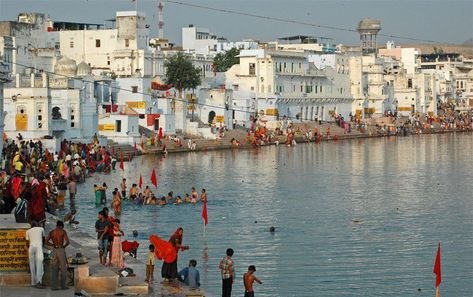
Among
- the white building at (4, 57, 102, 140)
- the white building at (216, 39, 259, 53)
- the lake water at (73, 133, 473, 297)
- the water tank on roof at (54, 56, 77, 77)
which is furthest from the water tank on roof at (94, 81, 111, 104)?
the white building at (216, 39, 259, 53)

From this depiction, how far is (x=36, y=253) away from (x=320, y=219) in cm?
1445

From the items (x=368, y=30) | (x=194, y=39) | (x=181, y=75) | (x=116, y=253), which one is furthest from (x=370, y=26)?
(x=116, y=253)

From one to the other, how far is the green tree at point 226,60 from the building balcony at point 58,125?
3148 cm

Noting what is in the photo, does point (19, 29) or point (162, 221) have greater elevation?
point (19, 29)

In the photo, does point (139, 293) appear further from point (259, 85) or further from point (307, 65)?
point (307, 65)

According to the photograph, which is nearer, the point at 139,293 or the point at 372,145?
the point at 139,293

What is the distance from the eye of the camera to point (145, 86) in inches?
2253

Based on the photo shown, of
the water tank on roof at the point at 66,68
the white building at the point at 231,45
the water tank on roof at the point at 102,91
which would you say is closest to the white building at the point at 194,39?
the white building at the point at 231,45

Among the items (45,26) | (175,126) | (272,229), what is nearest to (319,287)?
(272,229)

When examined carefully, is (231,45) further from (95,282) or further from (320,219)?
(95,282)

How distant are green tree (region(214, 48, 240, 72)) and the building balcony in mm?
31479

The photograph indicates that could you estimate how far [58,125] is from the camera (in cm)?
4341

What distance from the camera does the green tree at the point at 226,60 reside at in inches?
2951

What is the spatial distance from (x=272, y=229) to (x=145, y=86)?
34509mm
